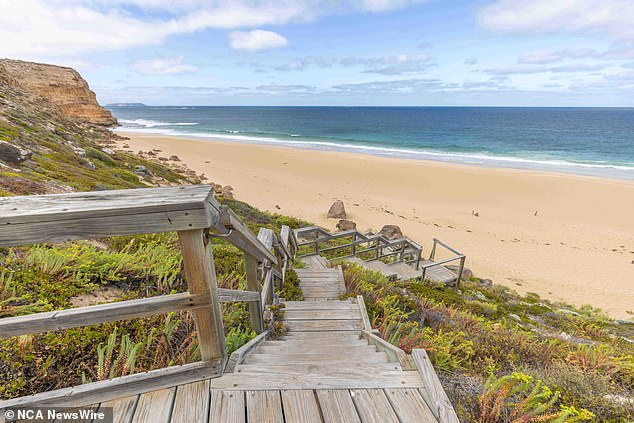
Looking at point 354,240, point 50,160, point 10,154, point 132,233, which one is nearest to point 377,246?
point 354,240

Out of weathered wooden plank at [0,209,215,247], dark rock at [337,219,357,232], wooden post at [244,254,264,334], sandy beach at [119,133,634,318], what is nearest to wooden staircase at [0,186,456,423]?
weathered wooden plank at [0,209,215,247]

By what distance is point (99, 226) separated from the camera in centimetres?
147

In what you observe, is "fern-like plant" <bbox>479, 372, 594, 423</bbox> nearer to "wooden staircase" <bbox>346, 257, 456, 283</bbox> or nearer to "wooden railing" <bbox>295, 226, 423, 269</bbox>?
"wooden railing" <bbox>295, 226, 423, 269</bbox>

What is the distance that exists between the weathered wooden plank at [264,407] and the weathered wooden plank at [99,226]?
1.18 m

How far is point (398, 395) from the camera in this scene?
7.05 ft

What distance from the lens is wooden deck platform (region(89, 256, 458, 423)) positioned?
1.91m

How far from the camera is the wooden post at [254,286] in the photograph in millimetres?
2904

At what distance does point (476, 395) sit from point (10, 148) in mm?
12873

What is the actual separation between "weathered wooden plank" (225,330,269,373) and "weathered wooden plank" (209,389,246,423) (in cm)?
18

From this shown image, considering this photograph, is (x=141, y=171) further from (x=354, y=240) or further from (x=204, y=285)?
(x=204, y=285)

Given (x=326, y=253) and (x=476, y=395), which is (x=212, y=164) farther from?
(x=476, y=395)

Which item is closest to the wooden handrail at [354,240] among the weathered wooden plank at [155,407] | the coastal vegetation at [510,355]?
the coastal vegetation at [510,355]

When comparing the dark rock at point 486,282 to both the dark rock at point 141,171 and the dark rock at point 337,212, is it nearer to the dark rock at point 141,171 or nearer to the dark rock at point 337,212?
the dark rock at point 337,212

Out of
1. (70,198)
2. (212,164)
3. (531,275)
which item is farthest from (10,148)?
(212,164)
